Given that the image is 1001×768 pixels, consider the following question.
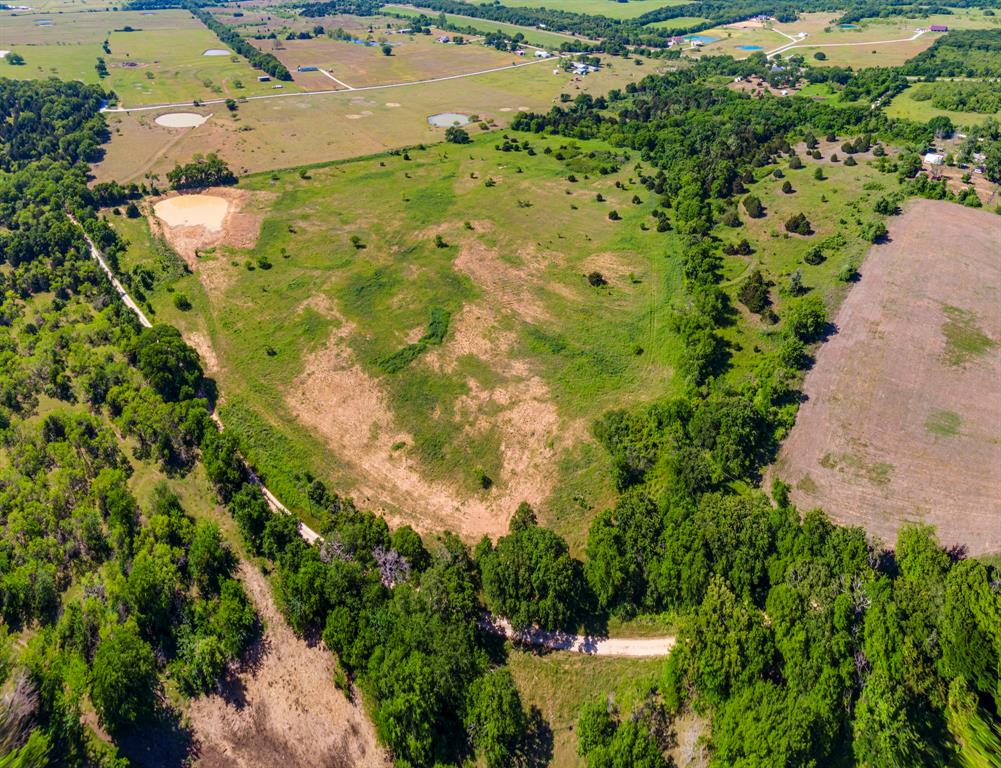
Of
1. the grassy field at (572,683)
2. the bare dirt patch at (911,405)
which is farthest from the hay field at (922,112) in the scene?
the grassy field at (572,683)

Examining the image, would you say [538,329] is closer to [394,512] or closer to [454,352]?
[454,352]

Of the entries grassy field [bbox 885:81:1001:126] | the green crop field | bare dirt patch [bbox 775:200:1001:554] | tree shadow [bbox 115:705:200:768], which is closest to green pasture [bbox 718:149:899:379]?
the green crop field

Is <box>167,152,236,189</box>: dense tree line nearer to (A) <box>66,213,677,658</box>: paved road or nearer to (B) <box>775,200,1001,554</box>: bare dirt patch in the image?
(A) <box>66,213,677,658</box>: paved road

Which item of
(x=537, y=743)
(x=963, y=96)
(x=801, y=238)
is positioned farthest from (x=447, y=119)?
(x=537, y=743)

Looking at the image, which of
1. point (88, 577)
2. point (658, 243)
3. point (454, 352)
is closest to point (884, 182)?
point (658, 243)

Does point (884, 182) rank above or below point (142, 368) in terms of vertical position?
above

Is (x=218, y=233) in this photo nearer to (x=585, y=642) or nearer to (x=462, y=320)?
(x=462, y=320)
